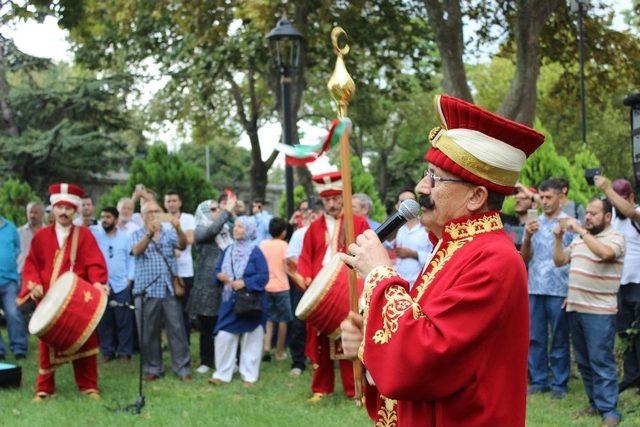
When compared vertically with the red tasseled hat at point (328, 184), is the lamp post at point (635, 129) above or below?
above

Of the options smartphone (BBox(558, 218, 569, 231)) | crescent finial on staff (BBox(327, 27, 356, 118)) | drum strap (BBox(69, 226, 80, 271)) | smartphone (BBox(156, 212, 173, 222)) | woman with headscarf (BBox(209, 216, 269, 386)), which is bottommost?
woman with headscarf (BBox(209, 216, 269, 386))

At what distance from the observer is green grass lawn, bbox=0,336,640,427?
7.32 metres

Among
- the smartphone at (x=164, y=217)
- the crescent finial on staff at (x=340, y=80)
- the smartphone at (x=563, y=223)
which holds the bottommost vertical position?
the smartphone at (x=164, y=217)

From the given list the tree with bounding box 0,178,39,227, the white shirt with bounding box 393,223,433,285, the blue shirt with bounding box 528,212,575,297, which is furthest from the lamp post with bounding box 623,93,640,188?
the tree with bounding box 0,178,39,227

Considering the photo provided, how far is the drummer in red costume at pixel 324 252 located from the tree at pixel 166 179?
5620 millimetres

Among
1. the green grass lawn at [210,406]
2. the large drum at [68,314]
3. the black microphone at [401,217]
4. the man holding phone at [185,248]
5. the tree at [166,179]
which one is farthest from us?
the tree at [166,179]

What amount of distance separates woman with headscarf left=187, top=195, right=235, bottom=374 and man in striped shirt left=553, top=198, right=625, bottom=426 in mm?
4207

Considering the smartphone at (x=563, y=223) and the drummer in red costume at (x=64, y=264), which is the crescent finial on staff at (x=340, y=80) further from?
the drummer in red costume at (x=64, y=264)

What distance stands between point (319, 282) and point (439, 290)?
4.97 meters

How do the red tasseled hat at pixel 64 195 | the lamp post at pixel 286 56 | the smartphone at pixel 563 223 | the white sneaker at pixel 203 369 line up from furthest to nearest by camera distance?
the lamp post at pixel 286 56, the white sneaker at pixel 203 369, the red tasseled hat at pixel 64 195, the smartphone at pixel 563 223

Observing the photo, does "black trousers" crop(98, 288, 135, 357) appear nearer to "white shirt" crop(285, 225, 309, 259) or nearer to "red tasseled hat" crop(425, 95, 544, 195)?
"white shirt" crop(285, 225, 309, 259)

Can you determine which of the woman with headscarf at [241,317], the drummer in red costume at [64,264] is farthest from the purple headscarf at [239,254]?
the drummer in red costume at [64,264]

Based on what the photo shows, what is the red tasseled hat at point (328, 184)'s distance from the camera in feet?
27.0

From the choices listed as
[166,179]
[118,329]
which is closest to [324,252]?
[118,329]
